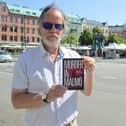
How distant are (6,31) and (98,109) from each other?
348 ft

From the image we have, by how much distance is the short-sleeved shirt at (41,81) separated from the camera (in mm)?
2924

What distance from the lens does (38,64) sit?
2963 mm

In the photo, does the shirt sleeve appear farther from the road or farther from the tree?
the tree

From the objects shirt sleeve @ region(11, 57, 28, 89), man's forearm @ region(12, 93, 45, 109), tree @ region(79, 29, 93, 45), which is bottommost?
tree @ region(79, 29, 93, 45)

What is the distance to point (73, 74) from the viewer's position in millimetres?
2865

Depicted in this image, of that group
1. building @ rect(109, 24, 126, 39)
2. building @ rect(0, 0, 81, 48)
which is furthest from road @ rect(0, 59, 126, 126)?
building @ rect(109, 24, 126, 39)

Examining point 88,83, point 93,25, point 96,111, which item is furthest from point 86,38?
point 88,83

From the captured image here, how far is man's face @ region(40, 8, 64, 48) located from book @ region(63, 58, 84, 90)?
17cm

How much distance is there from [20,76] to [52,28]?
0.42 m

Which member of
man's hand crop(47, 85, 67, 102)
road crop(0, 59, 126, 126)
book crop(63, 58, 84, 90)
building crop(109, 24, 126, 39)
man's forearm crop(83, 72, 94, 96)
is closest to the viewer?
man's hand crop(47, 85, 67, 102)

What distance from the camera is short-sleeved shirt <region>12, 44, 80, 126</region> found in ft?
9.59

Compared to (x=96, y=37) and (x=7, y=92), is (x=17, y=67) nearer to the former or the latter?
(x=7, y=92)

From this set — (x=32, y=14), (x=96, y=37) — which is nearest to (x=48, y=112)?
(x=96, y=37)

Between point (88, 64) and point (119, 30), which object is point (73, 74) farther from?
point (119, 30)
